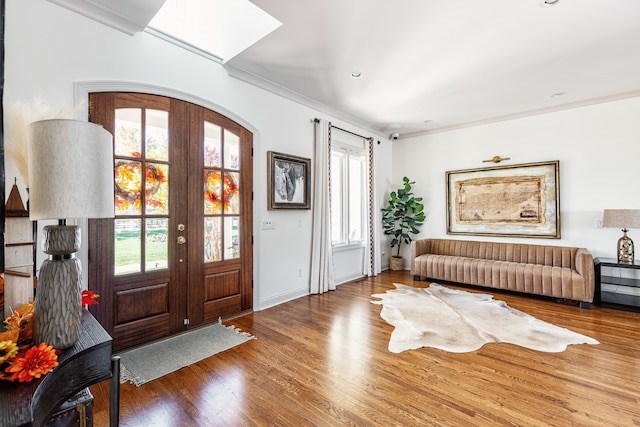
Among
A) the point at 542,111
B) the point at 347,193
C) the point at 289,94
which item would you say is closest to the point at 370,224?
the point at 347,193

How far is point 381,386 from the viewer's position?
6.81ft

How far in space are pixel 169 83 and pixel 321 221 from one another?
2.55 metres

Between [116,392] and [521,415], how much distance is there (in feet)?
7.19

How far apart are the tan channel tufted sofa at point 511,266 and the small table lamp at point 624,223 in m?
0.40

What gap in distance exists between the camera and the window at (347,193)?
5.10 metres

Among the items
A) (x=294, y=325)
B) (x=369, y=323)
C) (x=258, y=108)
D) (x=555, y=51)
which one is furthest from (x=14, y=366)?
(x=555, y=51)

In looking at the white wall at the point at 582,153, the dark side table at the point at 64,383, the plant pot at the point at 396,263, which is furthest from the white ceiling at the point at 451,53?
the plant pot at the point at 396,263

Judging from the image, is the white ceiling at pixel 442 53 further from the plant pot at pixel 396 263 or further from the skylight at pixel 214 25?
the plant pot at pixel 396 263

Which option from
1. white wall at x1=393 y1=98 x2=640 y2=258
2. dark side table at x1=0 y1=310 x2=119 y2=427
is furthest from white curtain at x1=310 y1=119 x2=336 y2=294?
dark side table at x1=0 y1=310 x2=119 y2=427

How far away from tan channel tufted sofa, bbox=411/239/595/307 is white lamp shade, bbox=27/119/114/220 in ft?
16.2

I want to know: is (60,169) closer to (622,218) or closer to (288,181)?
(288,181)

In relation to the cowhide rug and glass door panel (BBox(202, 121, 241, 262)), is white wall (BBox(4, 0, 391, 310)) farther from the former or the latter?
the cowhide rug

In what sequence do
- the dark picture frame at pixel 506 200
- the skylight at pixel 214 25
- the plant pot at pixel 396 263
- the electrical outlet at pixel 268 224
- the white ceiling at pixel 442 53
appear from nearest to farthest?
the white ceiling at pixel 442 53 < the skylight at pixel 214 25 < the electrical outlet at pixel 268 224 < the dark picture frame at pixel 506 200 < the plant pot at pixel 396 263

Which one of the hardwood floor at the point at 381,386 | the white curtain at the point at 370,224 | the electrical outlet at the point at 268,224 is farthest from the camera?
the white curtain at the point at 370,224
